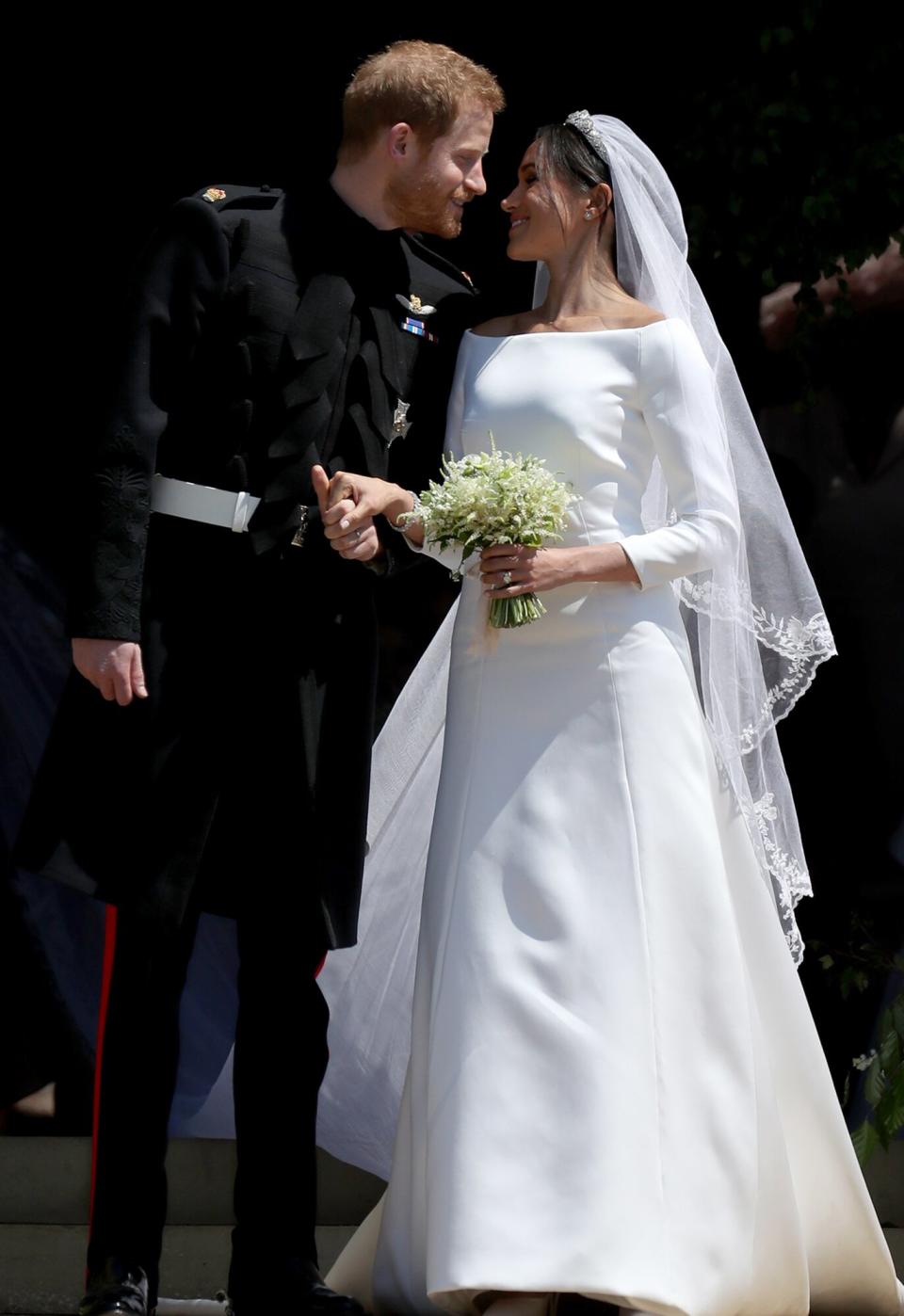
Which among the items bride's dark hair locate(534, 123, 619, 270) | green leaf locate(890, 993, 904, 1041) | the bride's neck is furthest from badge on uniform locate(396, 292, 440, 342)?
green leaf locate(890, 993, 904, 1041)

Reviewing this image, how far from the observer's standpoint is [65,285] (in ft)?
14.3

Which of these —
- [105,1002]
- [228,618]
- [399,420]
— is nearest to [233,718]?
[228,618]

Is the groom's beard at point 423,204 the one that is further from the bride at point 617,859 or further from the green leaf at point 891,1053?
the green leaf at point 891,1053

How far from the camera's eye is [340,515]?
2.80m

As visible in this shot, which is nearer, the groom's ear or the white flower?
the white flower

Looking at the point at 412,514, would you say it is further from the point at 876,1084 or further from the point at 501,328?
the point at 876,1084

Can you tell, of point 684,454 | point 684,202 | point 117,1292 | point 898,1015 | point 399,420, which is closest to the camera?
point 117,1292

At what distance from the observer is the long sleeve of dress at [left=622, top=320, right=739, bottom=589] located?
2.96 metres

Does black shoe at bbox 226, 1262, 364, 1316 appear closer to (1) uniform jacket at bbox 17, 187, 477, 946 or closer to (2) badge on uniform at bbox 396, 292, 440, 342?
(1) uniform jacket at bbox 17, 187, 477, 946

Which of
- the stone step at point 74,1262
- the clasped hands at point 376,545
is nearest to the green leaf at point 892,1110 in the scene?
the stone step at point 74,1262

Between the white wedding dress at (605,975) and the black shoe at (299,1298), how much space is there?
0.14 meters

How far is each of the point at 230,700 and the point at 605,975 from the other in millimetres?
763

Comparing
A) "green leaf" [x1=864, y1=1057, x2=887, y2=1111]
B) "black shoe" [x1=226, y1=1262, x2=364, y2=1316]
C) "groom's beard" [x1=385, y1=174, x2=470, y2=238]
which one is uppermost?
"groom's beard" [x1=385, y1=174, x2=470, y2=238]

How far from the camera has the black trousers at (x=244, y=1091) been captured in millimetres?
2803
